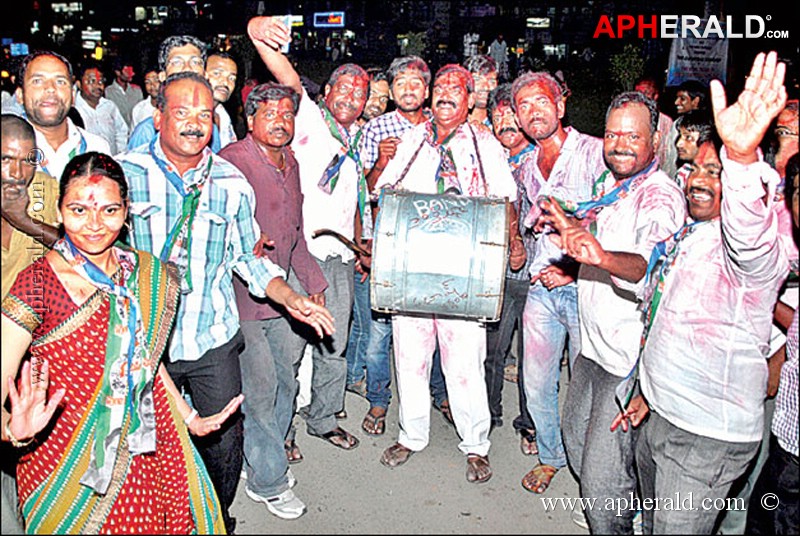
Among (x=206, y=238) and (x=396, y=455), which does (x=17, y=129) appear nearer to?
(x=206, y=238)

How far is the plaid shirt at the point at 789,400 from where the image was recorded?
8.16 feet

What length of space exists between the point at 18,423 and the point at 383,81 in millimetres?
4185

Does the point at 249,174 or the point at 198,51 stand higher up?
the point at 198,51

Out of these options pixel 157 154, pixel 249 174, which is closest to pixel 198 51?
pixel 249 174

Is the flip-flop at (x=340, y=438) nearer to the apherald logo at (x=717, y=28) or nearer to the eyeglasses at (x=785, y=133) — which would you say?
the eyeglasses at (x=785, y=133)

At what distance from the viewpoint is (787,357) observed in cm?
257

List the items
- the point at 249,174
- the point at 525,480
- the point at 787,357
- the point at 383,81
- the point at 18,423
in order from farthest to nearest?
the point at 383,81 < the point at 525,480 < the point at 249,174 < the point at 787,357 < the point at 18,423

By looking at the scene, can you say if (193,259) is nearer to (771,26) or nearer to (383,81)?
(383,81)

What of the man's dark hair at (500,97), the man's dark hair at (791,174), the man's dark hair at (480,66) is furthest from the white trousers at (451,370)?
the man's dark hair at (480,66)

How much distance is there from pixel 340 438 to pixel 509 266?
4.48 ft

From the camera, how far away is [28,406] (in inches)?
85.3

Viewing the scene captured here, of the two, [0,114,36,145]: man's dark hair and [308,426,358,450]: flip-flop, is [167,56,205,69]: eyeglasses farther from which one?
[308,426,358,450]: flip-flop

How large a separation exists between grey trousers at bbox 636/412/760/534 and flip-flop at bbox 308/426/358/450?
80.9 inches

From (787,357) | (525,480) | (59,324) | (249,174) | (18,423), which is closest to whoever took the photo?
(18,423)
